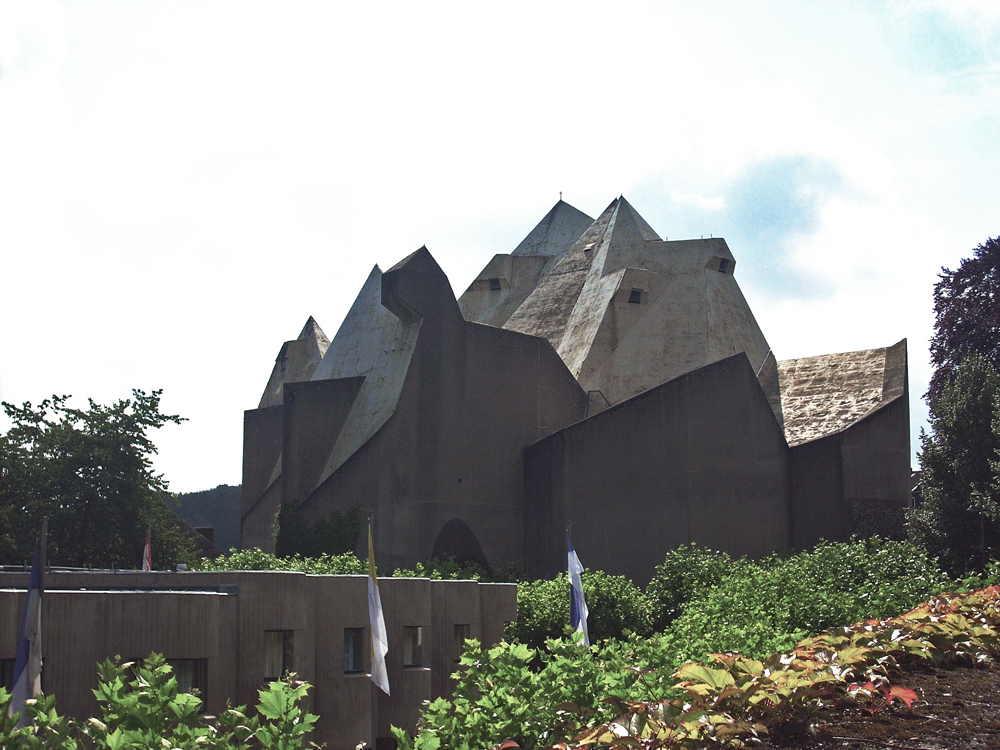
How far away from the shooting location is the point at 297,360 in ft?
178

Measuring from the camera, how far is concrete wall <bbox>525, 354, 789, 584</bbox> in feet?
112

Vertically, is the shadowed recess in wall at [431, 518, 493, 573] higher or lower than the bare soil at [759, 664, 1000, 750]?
higher

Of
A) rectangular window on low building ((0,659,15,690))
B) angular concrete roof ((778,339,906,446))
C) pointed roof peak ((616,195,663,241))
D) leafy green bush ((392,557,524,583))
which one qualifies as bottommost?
rectangular window on low building ((0,659,15,690))

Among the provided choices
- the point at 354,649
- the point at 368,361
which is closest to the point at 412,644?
the point at 354,649

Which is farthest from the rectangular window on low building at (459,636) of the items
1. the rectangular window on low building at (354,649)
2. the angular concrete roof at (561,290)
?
the angular concrete roof at (561,290)

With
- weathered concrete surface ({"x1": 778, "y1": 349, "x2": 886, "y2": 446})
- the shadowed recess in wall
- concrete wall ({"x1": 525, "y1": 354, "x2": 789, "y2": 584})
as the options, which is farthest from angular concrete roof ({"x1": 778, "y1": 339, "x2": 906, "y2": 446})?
the shadowed recess in wall

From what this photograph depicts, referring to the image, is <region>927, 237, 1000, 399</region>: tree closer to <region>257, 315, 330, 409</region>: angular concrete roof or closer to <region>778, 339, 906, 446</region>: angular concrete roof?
<region>778, 339, 906, 446</region>: angular concrete roof

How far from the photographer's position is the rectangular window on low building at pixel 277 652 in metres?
17.9

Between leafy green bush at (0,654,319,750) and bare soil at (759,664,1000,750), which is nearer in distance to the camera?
leafy green bush at (0,654,319,750)

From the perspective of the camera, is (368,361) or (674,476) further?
(368,361)

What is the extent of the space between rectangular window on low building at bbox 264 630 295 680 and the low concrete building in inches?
0.6

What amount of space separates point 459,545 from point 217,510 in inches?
3408

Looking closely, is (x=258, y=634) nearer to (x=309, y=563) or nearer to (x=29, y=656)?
(x=29, y=656)

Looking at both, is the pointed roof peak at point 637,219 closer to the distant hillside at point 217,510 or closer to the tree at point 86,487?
the tree at point 86,487
